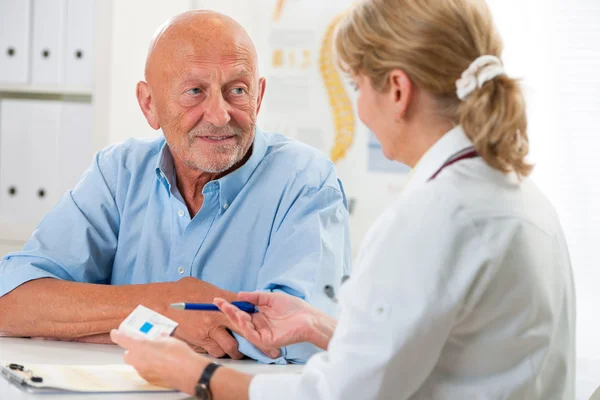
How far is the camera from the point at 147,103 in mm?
2012

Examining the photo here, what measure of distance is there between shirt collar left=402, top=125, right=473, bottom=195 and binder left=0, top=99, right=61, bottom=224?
2.01 metres

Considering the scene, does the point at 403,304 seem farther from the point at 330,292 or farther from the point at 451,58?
A: the point at 330,292

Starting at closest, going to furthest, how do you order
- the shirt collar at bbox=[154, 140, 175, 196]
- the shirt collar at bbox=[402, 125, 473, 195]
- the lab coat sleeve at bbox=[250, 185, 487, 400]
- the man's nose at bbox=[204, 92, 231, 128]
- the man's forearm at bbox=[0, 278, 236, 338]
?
the lab coat sleeve at bbox=[250, 185, 487, 400] → the shirt collar at bbox=[402, 125, 473, 195] → the man's forearm at bbox=[0, 278, 236, 338] → the man's nose at bbox=[204, 92, 231, 128] → the shirt collar at bbox=[154, 140, 175, 196]

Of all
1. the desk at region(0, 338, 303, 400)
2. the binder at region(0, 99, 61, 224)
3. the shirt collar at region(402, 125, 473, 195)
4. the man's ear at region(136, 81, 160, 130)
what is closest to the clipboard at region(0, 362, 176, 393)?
the desk at region(0, 338, 303, 400)

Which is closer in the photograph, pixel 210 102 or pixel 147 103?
pixel 210 102

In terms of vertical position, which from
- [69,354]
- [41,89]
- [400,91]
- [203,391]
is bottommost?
[69,354]

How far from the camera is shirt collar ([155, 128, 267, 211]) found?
1.86 metres

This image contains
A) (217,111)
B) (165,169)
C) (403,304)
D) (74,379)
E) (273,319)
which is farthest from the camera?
(165,169)

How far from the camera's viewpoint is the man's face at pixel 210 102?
1.85 meters

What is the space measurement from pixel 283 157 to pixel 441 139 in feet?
2.56

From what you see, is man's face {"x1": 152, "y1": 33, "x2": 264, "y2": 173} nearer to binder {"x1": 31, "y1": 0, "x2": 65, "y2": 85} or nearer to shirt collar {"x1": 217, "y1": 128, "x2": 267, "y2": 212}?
shirt collar {"x1": 217, "y1": 128, "x2": 267, "y2": 212}

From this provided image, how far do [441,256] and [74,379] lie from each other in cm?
66

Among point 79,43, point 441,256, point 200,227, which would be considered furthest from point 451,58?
point 79,43

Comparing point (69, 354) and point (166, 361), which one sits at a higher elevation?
point (166, 361)
